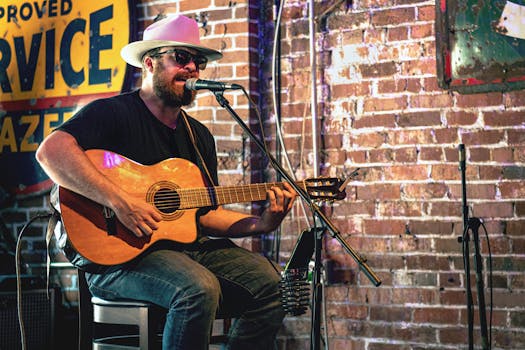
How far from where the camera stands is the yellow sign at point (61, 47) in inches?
161

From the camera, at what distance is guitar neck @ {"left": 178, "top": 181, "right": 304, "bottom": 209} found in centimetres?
296

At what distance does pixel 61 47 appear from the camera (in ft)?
13.7

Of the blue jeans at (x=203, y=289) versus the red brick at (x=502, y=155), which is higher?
the red brick at (x=502, y=155)

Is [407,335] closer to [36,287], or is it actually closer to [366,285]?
[366,285]

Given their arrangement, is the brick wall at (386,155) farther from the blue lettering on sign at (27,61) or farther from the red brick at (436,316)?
the blue lettering on sign at (27,61)

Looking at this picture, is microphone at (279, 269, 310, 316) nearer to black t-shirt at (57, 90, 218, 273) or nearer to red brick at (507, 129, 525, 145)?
black t-shirt at (57, 90, 218, 273)

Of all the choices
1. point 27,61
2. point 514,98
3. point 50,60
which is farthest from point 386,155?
point 27,61

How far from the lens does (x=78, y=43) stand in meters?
4.15

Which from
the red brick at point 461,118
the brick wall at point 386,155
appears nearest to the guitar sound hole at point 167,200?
the brick wall at point 386,155

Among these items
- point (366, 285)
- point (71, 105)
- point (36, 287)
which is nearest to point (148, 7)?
point (71, 105)

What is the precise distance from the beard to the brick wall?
2.30 ft

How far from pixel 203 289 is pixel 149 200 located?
46 centimetres

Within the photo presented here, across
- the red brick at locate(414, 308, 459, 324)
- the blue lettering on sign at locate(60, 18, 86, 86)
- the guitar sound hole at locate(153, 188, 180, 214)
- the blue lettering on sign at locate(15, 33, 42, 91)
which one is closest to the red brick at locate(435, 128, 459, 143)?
the red brick at locate(414, 308, 459, 324)

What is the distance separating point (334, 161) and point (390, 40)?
682mm
